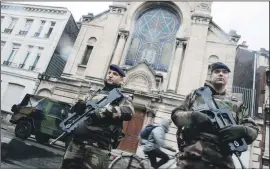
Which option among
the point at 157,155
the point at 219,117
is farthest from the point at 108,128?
the point at 157,155

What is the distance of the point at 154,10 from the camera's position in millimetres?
17781

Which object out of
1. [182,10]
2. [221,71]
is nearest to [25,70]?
[182,10]

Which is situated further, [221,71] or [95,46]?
[95,46]

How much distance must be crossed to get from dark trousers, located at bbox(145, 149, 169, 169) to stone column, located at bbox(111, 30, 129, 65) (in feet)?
33.8

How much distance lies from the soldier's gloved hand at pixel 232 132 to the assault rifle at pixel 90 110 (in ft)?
4.73

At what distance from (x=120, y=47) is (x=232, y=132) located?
575 inches

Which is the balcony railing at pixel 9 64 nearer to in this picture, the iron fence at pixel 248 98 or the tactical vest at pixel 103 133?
the iron fence at pixel 248 98

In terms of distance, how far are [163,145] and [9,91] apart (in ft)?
55.1

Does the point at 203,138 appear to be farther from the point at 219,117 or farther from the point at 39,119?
the point at 39,119

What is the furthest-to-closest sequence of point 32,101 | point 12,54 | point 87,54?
point 12,54, point 87,54, point 32,101

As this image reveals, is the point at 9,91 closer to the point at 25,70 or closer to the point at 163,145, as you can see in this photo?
the point at 25,70

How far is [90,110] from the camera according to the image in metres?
3.12

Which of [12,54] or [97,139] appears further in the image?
[12,54]

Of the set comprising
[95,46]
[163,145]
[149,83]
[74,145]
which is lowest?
[74,145]
